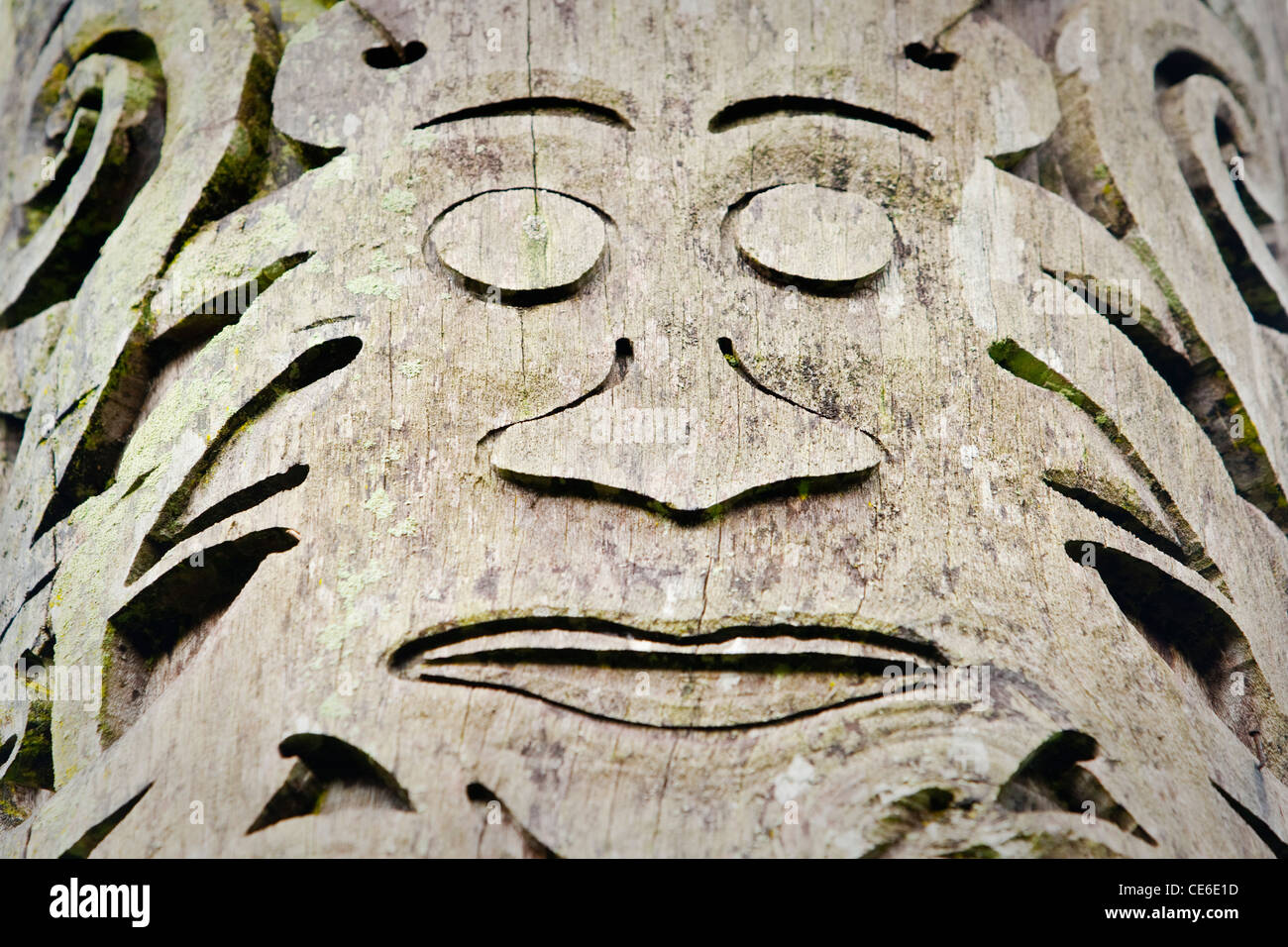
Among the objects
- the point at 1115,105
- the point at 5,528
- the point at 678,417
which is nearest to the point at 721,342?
the point at 678,417

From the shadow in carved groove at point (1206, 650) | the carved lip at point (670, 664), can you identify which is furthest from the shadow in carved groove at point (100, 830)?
the shadow in carved groove at point (1206, 650)

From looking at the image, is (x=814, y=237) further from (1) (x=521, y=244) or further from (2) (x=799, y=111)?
(1) (x=521, y=244)

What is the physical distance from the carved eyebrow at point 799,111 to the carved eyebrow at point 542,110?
262 mm

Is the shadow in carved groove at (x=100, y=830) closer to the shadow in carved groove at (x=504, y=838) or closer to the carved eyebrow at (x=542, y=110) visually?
the shadow in carved groove at (x=504, y=838)

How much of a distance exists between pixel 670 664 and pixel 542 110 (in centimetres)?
145

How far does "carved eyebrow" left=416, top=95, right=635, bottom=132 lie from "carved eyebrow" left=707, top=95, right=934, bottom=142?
262 millimetres

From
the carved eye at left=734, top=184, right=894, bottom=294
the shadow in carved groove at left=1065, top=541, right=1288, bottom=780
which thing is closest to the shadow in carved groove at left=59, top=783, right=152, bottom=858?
the carved eye at left=734, top=184, right=894, bottom=294

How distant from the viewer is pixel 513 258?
2674mm

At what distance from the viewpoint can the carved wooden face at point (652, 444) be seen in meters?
2.09

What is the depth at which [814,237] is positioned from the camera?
2734 mm

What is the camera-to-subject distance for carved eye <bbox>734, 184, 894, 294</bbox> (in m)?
2.69

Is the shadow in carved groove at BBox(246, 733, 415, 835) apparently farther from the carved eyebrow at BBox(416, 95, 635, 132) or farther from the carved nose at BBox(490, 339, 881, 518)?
the carved eyebrow at BBox(416, 95, 635, 132)

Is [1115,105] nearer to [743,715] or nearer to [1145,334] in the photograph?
[1145,334]

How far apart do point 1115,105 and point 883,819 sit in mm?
2252
